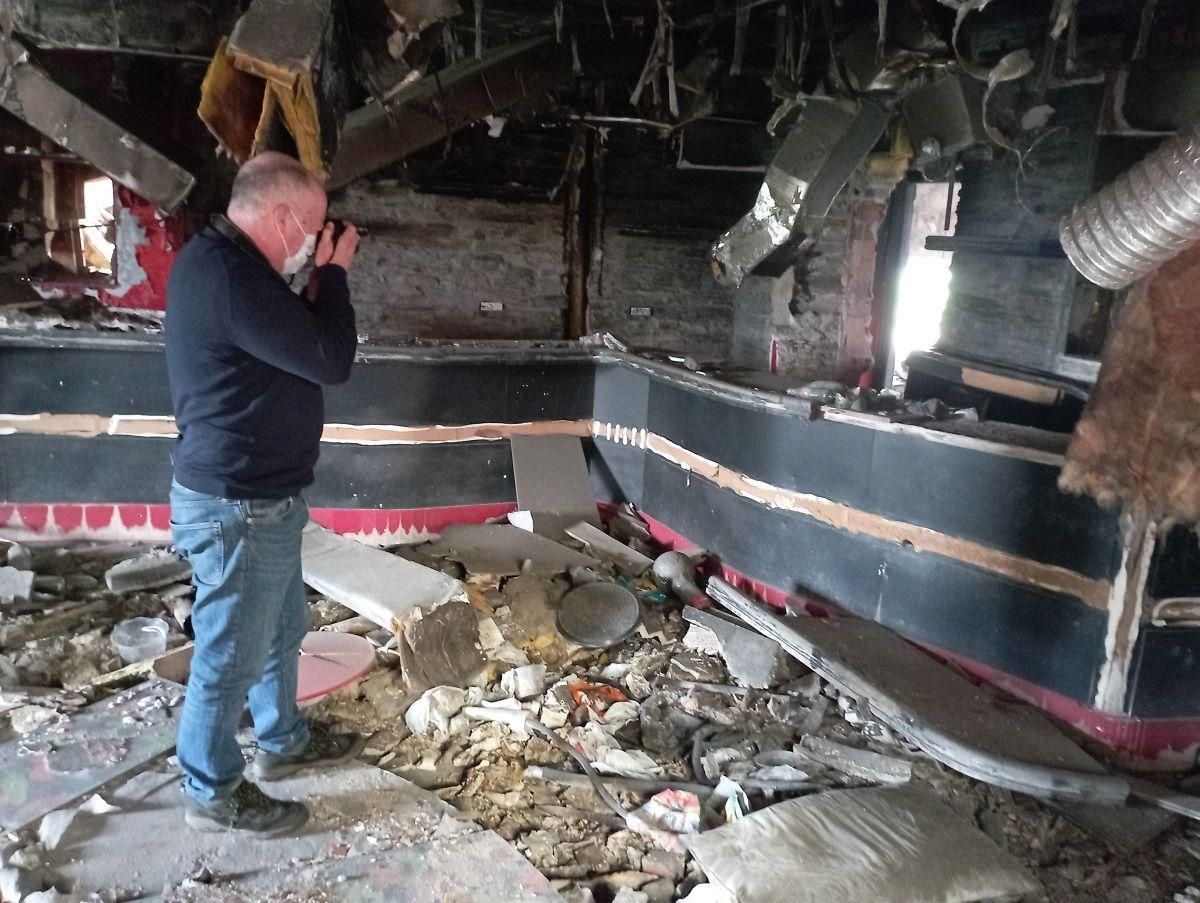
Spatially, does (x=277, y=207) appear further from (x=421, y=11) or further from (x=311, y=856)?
(x=311, y=856)

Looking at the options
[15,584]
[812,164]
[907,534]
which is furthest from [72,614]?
[812,164]

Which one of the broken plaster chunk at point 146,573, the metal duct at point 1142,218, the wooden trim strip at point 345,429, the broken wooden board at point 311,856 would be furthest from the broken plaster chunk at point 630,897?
the wooden trim strip at point 345,429

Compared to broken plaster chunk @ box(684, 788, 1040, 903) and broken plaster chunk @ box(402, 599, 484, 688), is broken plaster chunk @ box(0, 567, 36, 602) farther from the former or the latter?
broken plaster chunk @ box(684, 788, 1040, 903)

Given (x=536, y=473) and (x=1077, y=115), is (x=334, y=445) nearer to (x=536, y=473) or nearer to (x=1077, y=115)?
(x=536, y=473)

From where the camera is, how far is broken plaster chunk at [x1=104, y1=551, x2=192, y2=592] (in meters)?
3.81

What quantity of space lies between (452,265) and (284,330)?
11.4 ft

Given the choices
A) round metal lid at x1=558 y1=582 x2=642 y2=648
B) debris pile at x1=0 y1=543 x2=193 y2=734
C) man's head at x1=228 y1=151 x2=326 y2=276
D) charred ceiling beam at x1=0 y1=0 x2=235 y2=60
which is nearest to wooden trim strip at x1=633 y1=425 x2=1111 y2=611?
round metal lid at x1=558 y1=582 x2=642 y2=648

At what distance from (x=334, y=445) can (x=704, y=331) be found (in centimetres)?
270

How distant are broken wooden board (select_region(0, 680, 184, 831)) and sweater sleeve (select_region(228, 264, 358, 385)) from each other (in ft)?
4.64

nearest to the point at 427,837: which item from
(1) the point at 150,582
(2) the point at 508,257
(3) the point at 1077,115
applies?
(1) the point at 150,582

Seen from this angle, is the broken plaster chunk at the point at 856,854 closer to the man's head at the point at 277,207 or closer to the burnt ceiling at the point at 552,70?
the man's head at the point at 277,207

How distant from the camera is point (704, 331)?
603 cm

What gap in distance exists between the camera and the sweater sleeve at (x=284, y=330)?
2.05 metres

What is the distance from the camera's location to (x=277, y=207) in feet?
7.15
